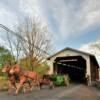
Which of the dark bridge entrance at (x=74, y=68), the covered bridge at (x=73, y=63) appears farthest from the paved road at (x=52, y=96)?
A: the dark bridge entrance at (x=74, y=68)

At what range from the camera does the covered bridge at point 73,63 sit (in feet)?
105

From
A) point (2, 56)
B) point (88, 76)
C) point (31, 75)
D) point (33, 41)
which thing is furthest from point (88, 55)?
point (2, 56)

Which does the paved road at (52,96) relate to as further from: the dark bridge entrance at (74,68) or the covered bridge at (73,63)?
the dark bridge entrance at (74,68)

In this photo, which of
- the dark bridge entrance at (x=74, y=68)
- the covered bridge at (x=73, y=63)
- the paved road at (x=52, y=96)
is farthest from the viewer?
the dark bridge entrance at (x=74, y=68)

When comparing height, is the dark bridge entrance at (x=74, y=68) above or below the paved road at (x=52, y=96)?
above

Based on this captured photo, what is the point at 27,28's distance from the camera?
5541cm

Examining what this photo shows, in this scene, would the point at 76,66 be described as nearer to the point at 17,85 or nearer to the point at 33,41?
the point at 33,41

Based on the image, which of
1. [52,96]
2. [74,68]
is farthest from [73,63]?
[52,96]

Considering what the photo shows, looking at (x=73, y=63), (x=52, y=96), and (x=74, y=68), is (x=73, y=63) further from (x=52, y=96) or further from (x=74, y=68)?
(x=52, y=96)

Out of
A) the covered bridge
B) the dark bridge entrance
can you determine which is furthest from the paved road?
the dark bridge entrance

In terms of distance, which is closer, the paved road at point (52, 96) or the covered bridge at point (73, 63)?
the paved road at point (52, 96)

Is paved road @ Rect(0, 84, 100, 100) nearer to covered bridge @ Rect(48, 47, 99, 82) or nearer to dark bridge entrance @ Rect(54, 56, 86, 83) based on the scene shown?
covered bridge @ Rect(48, 47, 99, 82)

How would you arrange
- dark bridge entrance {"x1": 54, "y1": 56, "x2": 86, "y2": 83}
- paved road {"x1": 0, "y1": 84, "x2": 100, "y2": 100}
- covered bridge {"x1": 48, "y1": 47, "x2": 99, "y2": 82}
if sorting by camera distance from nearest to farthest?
1. paved road {"x1": 0, "y1": 84, "x2": 100, "y2": 100}
2. covered bridge {"x1": 48, "y1": 47, "x2": 99, "y2": 82}
3. dark bridge entrance {"x1": 54, "y1": 56, "x2": 86, "y2": 83}

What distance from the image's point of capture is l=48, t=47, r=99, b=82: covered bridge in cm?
3214
